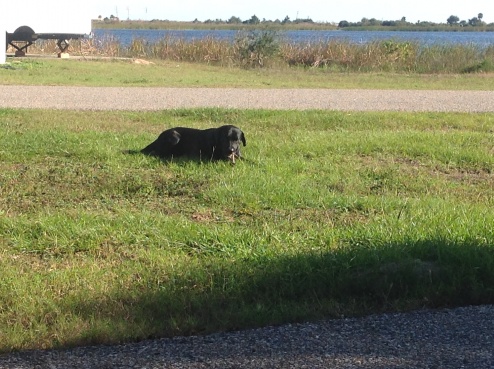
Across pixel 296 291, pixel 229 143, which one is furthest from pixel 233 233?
pixel 229 143

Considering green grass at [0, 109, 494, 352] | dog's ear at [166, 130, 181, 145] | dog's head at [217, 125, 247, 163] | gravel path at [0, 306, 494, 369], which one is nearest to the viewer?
gravel path at [0, 306, 494, 369]

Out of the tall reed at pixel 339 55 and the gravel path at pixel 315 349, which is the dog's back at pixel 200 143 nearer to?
the gravel path at pixel 315 349

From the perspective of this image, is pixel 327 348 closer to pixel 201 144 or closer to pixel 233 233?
pixel 233 233

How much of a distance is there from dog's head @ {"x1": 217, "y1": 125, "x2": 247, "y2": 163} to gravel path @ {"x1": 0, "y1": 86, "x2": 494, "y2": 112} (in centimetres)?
538

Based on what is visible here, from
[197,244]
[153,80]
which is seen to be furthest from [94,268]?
[153,80]

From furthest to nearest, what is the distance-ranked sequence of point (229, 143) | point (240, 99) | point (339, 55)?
point (339, 55) → point (240, 99) → point (229, 143)

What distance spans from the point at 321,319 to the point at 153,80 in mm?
16842

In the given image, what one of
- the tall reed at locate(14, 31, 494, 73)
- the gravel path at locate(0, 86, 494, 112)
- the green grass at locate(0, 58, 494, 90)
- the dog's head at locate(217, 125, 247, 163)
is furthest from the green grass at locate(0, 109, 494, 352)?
the tall reed at locate(14, 31, 494, 73)

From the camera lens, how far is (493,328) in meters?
4.36

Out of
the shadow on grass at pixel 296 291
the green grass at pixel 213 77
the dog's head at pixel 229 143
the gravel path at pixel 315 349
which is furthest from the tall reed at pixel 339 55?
the gravel path at pixel 315 349

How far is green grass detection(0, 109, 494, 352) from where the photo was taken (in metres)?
4.69

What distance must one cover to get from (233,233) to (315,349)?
2.20 m

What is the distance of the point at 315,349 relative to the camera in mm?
4027

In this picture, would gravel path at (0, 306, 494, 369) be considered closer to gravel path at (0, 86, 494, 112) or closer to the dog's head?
the dog's head
